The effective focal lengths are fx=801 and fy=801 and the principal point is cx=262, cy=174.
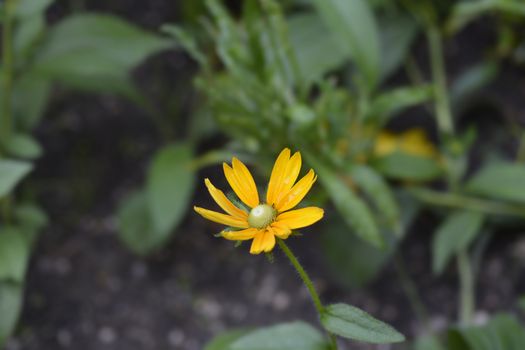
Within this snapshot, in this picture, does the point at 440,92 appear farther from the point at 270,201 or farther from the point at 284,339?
the point at 270,201

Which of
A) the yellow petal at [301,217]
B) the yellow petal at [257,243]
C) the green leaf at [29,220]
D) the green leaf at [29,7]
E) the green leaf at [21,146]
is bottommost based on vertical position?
the yellow petal at [257,243]

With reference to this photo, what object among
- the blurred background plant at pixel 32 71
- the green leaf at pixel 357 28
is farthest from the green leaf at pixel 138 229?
the green leaf at pixel 357 28

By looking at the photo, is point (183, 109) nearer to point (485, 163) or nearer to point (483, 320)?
point (485, 163)

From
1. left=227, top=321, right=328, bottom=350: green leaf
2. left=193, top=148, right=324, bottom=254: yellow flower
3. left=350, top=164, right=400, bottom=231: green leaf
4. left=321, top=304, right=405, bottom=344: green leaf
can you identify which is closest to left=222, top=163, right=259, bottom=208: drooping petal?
left=193, top=148, right=324, bottom=254: yellow flower

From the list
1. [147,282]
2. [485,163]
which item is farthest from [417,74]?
[147,282]

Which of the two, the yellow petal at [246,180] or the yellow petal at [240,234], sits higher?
the yellow petal at [246,180]

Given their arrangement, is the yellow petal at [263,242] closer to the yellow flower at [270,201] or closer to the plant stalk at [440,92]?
the yellow flower at [270,201]

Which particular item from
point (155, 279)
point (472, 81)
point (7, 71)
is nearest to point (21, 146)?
point (7, 71)
